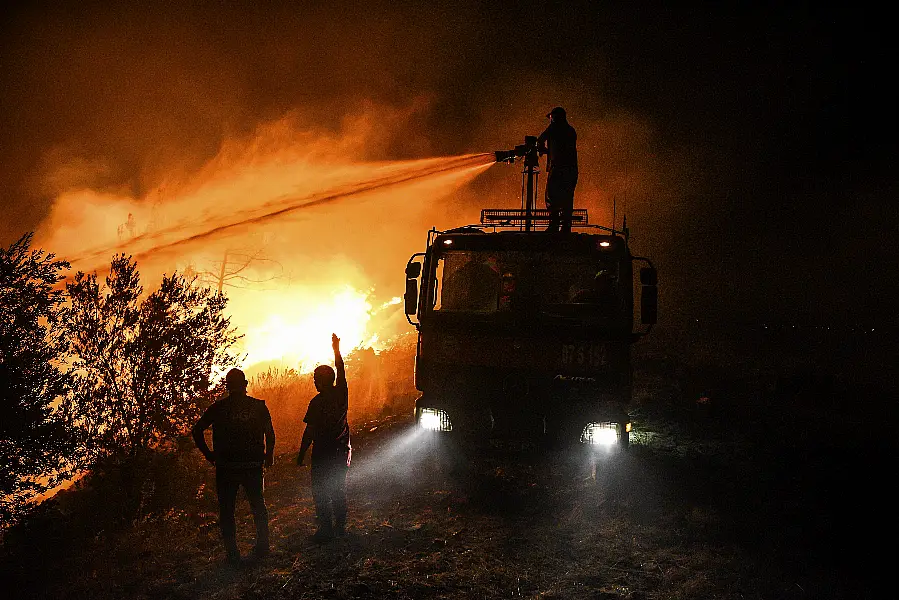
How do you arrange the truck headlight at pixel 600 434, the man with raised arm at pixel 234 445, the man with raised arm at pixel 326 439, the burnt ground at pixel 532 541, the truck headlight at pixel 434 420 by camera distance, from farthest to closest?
the truck headlight at pixel 434 420, the truck headlight at pixel 600 434, the man with raised arm at pixel 326 439, the man with raised arm at pixel 234 445, the burnt ground at pixel 532 541

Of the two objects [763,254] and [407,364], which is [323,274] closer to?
[407,364]

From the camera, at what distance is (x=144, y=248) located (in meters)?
16.9

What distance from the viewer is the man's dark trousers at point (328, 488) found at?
577 centimetres

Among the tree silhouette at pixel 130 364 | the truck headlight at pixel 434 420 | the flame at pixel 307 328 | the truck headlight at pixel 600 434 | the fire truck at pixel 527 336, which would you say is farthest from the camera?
the flame at pixel 307 328

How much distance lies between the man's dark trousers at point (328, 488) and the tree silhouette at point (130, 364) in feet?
10.4

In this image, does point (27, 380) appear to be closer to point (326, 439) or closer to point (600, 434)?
point (326, 439)

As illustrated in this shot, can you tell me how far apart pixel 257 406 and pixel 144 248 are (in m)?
14.0

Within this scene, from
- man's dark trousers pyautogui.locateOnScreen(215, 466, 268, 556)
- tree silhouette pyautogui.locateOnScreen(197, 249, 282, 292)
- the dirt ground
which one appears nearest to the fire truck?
the dirt ground

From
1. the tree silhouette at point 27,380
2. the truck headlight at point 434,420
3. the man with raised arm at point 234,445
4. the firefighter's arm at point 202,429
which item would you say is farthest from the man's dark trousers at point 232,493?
the tree silhouette at point 27,380

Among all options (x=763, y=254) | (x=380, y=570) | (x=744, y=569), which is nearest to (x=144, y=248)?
(x=380, y=570)

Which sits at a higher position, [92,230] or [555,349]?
[92,230]

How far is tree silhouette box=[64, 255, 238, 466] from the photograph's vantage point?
7387 mm

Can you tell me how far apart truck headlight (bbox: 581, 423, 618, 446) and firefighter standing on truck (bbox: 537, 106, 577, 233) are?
3.24 m

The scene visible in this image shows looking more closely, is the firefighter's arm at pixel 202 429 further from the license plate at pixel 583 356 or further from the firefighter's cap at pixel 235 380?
the license plate at pixel 583 356
